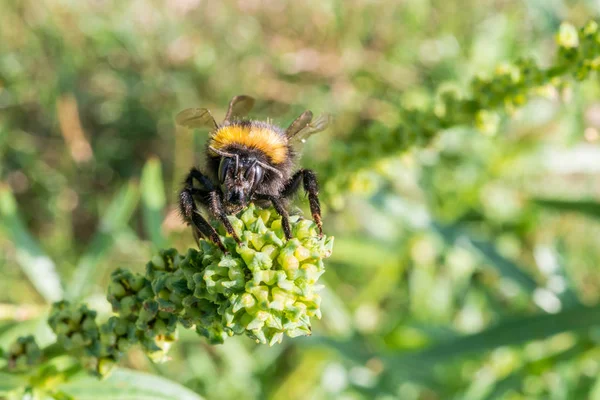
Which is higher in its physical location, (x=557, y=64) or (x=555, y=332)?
(x=557, y=64)

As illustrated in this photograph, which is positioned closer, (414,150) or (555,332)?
(414,150)

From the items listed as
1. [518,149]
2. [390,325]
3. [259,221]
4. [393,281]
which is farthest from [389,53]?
[259,221]

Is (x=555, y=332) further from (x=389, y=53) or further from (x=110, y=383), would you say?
(x=389, y=53)

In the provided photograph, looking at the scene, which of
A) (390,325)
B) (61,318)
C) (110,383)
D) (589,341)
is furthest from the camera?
(390,325)

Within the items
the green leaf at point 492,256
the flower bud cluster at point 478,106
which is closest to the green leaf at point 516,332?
the green leaf at point 492,256

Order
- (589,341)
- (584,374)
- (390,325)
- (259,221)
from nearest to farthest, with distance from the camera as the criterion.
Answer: (259,221) < (589,341) < (584,374) < (390,325)

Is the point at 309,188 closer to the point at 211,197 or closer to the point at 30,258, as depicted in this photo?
the point at 211,197

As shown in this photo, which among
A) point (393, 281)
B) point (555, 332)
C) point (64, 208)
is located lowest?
point (555, 332)
